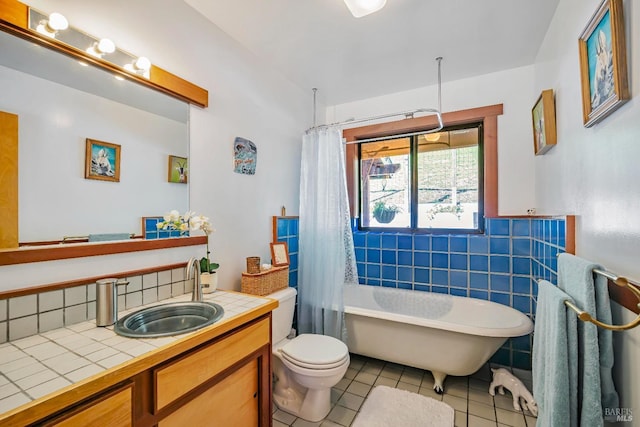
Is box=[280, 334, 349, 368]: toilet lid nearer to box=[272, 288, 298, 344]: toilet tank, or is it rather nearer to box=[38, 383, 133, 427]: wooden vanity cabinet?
box=[272, 288, 298, 344]: toilet tank

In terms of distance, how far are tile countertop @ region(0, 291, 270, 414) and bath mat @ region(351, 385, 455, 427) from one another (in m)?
1.25

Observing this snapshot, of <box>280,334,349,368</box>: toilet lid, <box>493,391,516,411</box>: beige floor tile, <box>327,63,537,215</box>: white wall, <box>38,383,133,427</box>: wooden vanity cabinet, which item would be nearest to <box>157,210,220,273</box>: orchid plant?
<box>280,334,349,368</box>: toilet lid

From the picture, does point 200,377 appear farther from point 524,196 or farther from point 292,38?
point 524,196

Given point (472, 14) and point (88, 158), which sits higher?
point (472, 14)

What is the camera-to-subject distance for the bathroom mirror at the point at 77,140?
1077mm

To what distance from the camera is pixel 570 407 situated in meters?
0.96

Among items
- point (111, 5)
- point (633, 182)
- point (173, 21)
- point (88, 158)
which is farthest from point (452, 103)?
point (88, 158)

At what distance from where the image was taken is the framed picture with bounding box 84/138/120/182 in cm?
125

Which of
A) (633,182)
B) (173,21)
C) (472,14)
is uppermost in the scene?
(472,14)

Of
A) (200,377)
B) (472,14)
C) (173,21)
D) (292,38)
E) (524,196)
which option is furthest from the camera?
(524,196)

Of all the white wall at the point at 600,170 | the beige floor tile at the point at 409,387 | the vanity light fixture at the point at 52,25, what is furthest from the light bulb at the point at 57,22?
the beige floor tile at the point at 409,387

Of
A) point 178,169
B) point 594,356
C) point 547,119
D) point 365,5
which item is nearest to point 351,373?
A: point 594,356

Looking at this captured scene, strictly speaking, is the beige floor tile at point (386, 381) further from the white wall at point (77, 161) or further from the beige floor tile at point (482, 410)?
the white wall at point (77, 161)

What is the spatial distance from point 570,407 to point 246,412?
1.28 m
